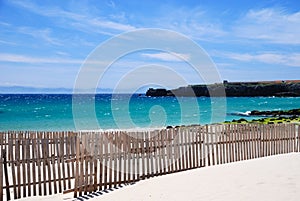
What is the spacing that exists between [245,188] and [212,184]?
0.88 metres

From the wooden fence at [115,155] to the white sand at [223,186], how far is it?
1.45 feet

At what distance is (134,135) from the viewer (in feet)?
35.2

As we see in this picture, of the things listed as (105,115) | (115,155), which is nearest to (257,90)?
(105,115)

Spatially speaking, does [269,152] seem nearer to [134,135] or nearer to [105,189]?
[134,135]

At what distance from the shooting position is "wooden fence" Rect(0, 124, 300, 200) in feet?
29.2

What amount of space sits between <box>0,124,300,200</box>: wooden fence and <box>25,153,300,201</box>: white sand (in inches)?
17.4

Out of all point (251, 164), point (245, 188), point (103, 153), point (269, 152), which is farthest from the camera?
point (269, 152)

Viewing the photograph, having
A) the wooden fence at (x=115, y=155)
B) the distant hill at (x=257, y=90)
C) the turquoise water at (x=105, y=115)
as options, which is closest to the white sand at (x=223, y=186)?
the wooden fence at (x=115, y=155)

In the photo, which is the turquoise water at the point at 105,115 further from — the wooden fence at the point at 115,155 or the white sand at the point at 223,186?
the white sand at the point at 223,186

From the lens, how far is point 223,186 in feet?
28.5

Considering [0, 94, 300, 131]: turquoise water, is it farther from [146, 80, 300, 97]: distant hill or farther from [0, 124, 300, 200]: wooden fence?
[0, 124, 300, 200]: wooden fence

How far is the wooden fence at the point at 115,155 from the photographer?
890 centimetres

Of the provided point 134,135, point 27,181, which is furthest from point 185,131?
point 27,181

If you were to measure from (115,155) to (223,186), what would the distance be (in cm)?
284
